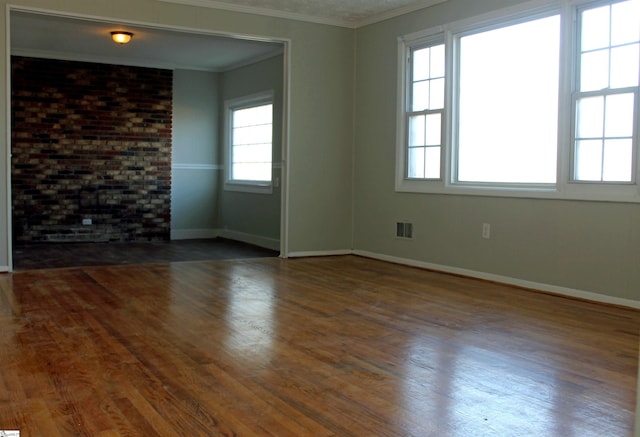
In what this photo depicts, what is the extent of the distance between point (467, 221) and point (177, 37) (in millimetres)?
3887

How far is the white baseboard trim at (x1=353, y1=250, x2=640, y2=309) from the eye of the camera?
4.72 meters

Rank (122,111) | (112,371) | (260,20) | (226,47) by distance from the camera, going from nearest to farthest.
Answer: (112,371) → (260,20) → (226,47) → (122,111)

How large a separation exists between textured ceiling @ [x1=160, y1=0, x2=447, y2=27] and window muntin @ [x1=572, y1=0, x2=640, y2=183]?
174 centimetres

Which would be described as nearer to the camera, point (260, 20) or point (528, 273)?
point (528, 273)

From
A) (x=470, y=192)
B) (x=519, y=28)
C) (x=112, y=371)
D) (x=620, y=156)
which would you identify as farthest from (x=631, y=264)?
→ (x=112, y=371)

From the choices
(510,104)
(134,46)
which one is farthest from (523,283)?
(134,46)

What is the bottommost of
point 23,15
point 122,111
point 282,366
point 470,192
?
point 282,366

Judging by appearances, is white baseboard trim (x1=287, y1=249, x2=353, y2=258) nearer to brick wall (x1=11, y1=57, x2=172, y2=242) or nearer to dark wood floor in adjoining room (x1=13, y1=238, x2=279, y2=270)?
dark wood floor in adjoining room (x1=13, y1=238, x2=279, y2=270)

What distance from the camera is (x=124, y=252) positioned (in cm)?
769

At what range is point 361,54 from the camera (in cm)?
732

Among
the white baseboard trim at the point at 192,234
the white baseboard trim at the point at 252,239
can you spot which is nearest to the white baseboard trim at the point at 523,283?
the white baseboard trim at the point at 252,239

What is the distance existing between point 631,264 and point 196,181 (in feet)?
21.3

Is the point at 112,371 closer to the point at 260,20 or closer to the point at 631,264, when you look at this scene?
the point at 631,264

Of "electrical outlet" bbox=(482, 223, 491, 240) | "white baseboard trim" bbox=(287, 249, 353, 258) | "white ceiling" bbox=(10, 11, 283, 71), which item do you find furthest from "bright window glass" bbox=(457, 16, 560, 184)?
"white ceiling" bbox=(10, 11, 283, 71)
